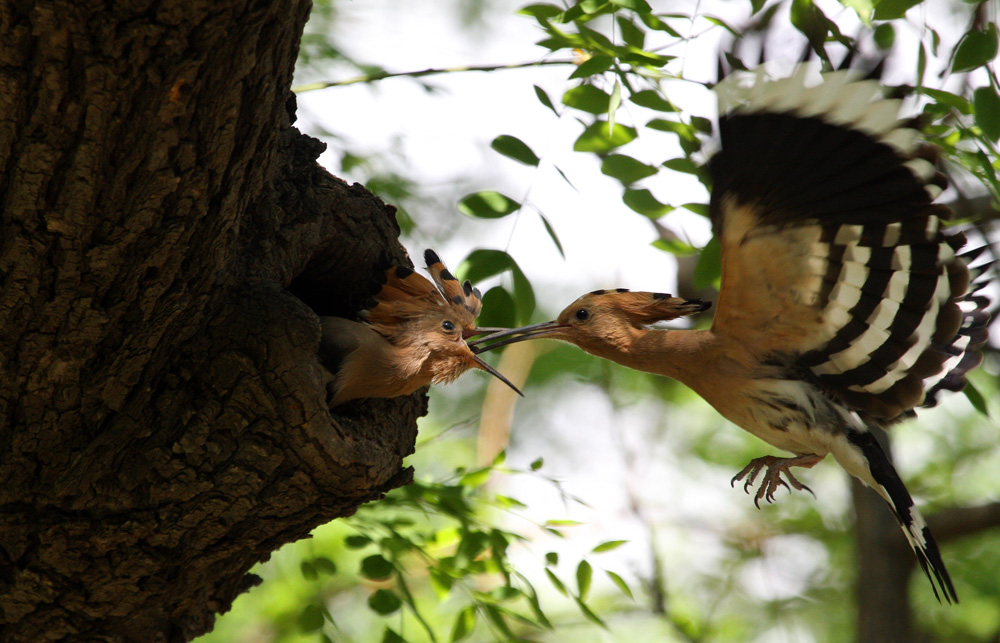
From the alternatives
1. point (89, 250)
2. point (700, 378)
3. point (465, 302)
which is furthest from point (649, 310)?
point (89, 250)

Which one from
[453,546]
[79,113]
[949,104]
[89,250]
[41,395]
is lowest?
[453,546]

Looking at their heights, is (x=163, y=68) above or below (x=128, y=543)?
above

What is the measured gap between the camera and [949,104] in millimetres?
2359

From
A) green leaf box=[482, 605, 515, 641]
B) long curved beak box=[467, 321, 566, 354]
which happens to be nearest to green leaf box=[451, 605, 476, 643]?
green leaf box=[482, 605, 515, 641]

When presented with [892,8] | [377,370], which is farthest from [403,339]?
[892,8]

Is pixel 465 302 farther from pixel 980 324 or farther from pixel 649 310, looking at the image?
pixel 980 324

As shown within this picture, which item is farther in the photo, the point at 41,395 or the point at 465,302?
the point at 465,302

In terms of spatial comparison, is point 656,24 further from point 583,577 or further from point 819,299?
point 583,577

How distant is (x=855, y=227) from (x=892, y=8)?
0.63m

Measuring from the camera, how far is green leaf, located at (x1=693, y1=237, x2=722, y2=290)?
2.88m

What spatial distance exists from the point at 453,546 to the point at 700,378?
171 cm

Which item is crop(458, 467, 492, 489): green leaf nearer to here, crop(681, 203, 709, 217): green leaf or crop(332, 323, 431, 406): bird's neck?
crop(332, 323, 431, 406): bird's neck

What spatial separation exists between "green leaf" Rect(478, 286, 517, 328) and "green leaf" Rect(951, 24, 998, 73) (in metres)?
1.42

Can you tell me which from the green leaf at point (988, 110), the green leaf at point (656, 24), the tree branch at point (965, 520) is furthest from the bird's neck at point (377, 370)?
the tree branch at point (965, 520)
